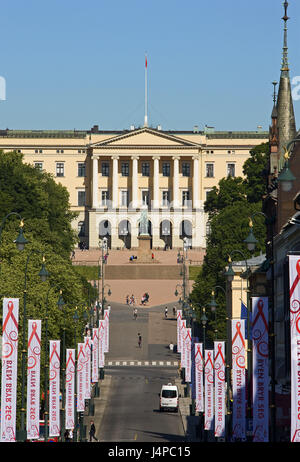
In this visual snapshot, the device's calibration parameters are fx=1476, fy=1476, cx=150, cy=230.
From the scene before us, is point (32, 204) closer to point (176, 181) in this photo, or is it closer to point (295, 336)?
point (176, 181)

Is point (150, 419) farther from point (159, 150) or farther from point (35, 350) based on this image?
point (159, 150)

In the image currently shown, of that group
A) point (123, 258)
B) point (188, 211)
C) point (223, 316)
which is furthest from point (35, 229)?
point (188, 211)

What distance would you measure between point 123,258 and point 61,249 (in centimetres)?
5607

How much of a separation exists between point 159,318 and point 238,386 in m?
75.2

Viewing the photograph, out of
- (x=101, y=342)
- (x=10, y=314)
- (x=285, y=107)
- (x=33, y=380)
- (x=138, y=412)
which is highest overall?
(x=285, y=107)

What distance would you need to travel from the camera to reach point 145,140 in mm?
198375

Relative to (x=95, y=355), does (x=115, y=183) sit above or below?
above

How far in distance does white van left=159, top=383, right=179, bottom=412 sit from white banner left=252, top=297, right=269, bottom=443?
39.9 meters

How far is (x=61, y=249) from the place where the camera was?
106 meters

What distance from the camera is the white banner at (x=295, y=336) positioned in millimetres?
31078

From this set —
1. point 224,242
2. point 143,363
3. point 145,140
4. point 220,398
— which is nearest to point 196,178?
point 145,140

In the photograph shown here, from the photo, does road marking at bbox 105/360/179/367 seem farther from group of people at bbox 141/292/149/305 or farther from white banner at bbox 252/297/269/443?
white banner at bbox 252/297/269/443

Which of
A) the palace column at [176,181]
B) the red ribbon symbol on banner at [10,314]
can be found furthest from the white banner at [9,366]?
the palace column at [176,181]

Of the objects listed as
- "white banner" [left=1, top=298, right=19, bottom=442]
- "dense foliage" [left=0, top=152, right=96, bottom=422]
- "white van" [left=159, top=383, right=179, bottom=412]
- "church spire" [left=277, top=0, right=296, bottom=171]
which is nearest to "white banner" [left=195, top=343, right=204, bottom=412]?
"dense foliage" [left=0, top=152, right=96, bottom=422]
